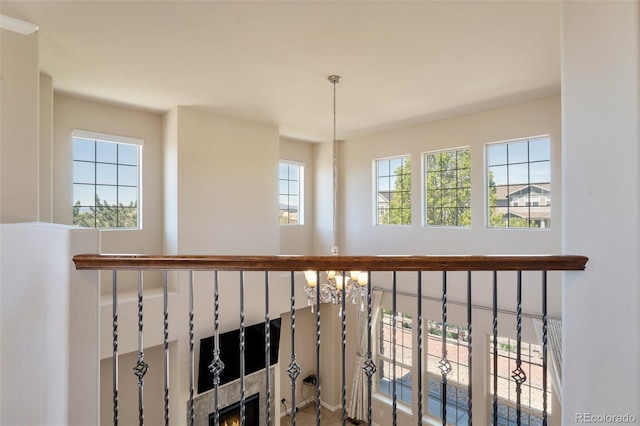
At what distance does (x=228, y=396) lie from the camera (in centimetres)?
521

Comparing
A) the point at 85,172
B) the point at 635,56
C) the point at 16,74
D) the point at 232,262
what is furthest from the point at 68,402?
the point at 85,172

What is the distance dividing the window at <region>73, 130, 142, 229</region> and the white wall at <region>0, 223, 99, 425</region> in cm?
305

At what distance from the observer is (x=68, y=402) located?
1.56 metres

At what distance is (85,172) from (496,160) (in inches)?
227

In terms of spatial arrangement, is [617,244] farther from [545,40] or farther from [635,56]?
[545,40]

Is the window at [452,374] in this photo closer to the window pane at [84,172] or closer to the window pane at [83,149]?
the window pane at [84,172]

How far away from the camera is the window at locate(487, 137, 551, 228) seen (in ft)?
15.0

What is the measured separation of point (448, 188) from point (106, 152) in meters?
5.14

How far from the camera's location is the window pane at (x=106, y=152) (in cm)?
468

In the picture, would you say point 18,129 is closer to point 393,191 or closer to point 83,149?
point 83,149

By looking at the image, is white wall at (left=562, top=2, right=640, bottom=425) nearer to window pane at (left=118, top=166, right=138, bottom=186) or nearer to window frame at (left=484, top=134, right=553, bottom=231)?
window frame at (left=484, top=134, right=553, bottom=231)

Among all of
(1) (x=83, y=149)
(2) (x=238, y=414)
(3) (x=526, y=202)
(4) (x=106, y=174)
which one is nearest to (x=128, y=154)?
(4) (x=106, y=174)

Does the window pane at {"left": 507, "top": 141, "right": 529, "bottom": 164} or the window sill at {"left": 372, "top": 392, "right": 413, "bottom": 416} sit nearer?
the window pane at {"left": 507, "top": 141, "right": 529, "bottom": 164}

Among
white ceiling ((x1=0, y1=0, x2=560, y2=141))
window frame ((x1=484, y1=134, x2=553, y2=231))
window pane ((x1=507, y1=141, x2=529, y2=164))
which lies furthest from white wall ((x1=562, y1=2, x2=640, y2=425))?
window pane ((x1=507, y1=141, x2=529, y2=164))
